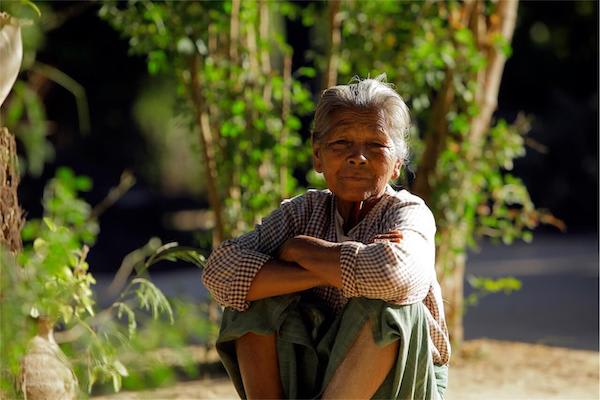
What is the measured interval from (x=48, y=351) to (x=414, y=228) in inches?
48.4

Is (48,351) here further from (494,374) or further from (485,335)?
(485,335)

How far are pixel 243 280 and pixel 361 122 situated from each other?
57 cm

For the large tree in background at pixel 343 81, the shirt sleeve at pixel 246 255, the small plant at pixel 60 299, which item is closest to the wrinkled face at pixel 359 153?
the shirt sleeve at pixel 246 255

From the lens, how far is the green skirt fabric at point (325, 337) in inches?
113

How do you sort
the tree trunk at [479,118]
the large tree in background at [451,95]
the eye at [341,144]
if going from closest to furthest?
the eye at [341,144] < the large tree in background at [451,95] < the tree trunk at [479,118]

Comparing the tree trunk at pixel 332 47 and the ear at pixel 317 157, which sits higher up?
the tree trunk at pixel 332 47

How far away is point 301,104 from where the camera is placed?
5496 mm

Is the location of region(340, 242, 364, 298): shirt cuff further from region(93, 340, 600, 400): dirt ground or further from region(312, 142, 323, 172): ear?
region(93, 340, 600, 400): dirt ground

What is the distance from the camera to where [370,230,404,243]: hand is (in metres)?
2.93

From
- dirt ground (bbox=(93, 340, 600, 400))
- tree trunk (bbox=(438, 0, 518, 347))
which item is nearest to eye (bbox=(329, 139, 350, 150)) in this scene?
dirt ground (bbox=(93, 340, 600, 400))

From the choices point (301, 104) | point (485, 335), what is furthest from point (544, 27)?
point (301, 104)

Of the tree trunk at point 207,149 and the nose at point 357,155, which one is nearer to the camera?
the nose at point 357,155

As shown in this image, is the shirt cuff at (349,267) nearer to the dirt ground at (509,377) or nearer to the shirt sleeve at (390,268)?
the shirt sleeve at (390,268)

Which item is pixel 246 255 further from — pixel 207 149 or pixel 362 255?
pixel 207 149
